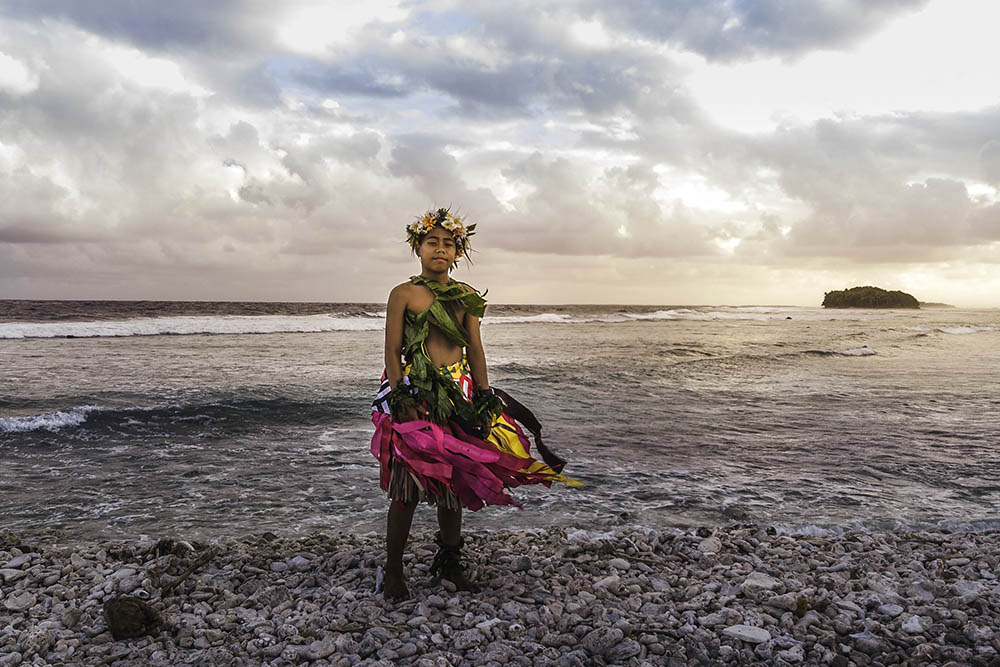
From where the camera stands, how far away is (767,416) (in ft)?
38.5

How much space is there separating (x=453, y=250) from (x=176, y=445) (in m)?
6.72

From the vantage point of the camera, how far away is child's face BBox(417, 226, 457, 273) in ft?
13.2

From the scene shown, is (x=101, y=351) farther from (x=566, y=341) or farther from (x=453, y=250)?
(x=453, y=250)

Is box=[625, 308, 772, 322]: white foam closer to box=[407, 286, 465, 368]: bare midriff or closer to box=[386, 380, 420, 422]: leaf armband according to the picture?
box=[407, 286, 465, 368]: bare midriff

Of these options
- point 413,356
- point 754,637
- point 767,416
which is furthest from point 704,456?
point 413,356

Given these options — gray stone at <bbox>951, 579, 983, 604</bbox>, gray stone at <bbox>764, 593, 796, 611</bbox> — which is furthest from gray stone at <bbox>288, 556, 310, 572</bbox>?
gray stone at <bbox>951, 579, 983, 604</bbox>

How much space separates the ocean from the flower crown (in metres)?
2.86

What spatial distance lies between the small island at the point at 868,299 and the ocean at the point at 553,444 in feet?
310

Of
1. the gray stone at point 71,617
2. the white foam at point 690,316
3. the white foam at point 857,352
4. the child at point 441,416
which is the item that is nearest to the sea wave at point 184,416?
the gray stone at point 71,617

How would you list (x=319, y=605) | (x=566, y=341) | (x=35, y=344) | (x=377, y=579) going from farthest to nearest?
(x=566, y=341) < (x=35, y=344) < (x=377, y=579) < (x=319, y=605)

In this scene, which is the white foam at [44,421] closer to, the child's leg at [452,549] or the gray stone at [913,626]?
the child's leg at [452,549]

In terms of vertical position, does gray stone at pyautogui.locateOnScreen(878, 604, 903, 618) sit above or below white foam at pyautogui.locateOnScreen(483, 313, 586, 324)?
below

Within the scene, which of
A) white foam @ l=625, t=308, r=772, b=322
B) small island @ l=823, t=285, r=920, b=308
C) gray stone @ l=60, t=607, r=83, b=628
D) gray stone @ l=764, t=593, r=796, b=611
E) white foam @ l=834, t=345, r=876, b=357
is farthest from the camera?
small island @ l=823, t=285, r=920, b=308

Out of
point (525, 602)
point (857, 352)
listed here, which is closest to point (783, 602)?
point (525, 602)
